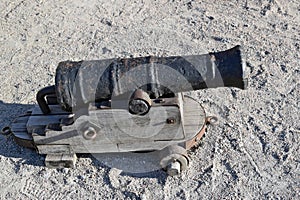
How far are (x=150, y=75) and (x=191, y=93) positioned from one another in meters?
1.30

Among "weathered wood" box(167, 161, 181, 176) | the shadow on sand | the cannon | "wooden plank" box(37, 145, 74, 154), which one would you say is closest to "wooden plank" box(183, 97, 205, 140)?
the cannon

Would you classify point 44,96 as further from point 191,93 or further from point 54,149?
point 191,93

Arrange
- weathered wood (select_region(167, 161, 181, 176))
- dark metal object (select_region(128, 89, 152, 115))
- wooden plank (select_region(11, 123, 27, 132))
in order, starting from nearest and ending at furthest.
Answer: dark metal object (select_region(128, 89, 152, 115)) < weathered wood (select_region(167, 161, 181, 176)) < wooden plank (select_region(11, 123, 27, 132))

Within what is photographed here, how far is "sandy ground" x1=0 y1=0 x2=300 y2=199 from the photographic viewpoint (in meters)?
4.61

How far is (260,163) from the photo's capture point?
15.5 feet

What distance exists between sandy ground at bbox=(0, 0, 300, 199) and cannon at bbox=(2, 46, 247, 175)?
20cm

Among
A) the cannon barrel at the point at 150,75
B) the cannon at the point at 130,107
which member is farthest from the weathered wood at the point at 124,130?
the cannon barrel at the point at 150,75

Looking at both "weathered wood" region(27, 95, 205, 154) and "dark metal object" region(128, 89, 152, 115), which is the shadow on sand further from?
"dark metal object" region(128, 89, 152, 115)

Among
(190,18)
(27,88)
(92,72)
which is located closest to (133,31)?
(190,18)

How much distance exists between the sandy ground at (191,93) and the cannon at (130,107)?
0.20 meters

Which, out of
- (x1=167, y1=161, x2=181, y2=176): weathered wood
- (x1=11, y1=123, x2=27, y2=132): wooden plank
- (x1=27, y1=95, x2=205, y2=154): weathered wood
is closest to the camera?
(x1=27, y1=95, x2=205, y2=154): weathered wood

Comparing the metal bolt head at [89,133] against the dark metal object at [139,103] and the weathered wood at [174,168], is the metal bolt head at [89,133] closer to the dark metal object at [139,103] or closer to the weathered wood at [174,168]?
the dark metal object at [139,103]

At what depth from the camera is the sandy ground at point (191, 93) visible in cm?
461

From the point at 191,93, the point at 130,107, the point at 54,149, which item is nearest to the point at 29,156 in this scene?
the point at 54,149
